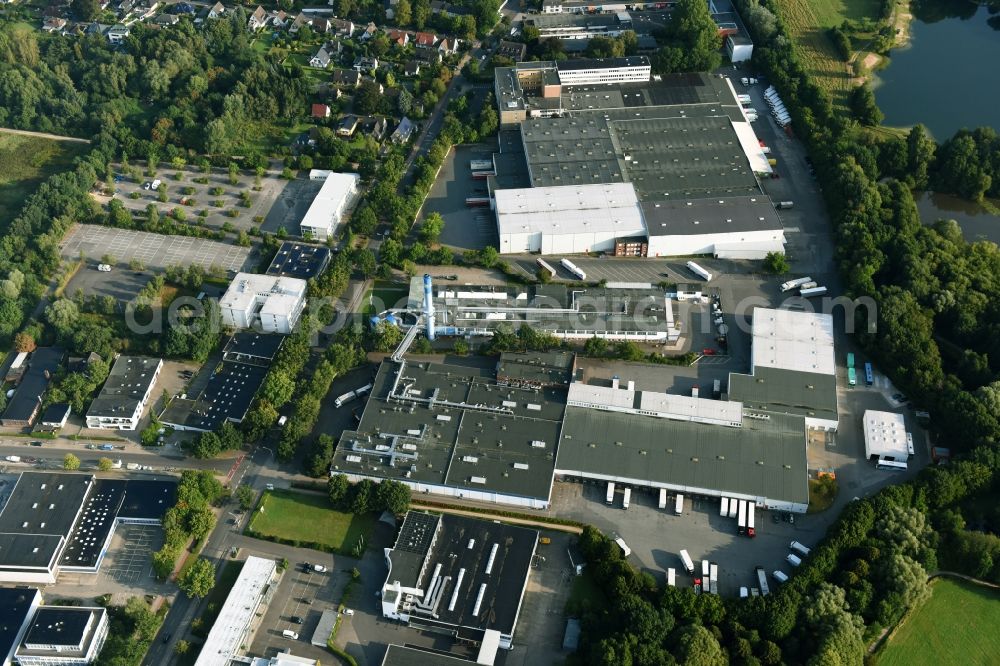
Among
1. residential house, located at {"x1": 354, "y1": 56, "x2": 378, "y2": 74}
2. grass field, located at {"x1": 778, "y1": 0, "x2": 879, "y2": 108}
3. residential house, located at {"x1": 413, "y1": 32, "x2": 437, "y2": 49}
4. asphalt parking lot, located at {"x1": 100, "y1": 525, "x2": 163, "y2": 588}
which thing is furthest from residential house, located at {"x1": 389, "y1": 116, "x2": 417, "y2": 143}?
asphalt parking lot, located at {"x1": 100, "y1": 525, "x2": 163, "y2": 588}

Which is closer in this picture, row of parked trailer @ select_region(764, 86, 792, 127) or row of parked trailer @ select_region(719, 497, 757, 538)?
row of parked trailer @ select_region(719, 497, 757, 538)

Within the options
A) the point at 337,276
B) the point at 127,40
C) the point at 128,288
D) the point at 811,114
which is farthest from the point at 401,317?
the point at 127,40

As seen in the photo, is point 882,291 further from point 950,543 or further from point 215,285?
point 215,285

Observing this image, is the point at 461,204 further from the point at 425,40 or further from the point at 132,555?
the point at 132,555

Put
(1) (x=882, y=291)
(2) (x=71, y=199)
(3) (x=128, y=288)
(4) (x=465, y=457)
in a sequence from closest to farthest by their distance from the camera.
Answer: (4) (x=465, y=457), (1) (x=882, y=291), (3) (x=128, y=288), (2) (x=71, y=199)

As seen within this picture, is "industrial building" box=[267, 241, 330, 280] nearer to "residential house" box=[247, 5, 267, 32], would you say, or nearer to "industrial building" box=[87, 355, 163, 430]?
"industrial building" box=[87, 355, 163, 430]

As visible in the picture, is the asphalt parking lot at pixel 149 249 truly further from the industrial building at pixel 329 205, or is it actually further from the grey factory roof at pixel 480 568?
the grey factory roof at pixel 480 568
